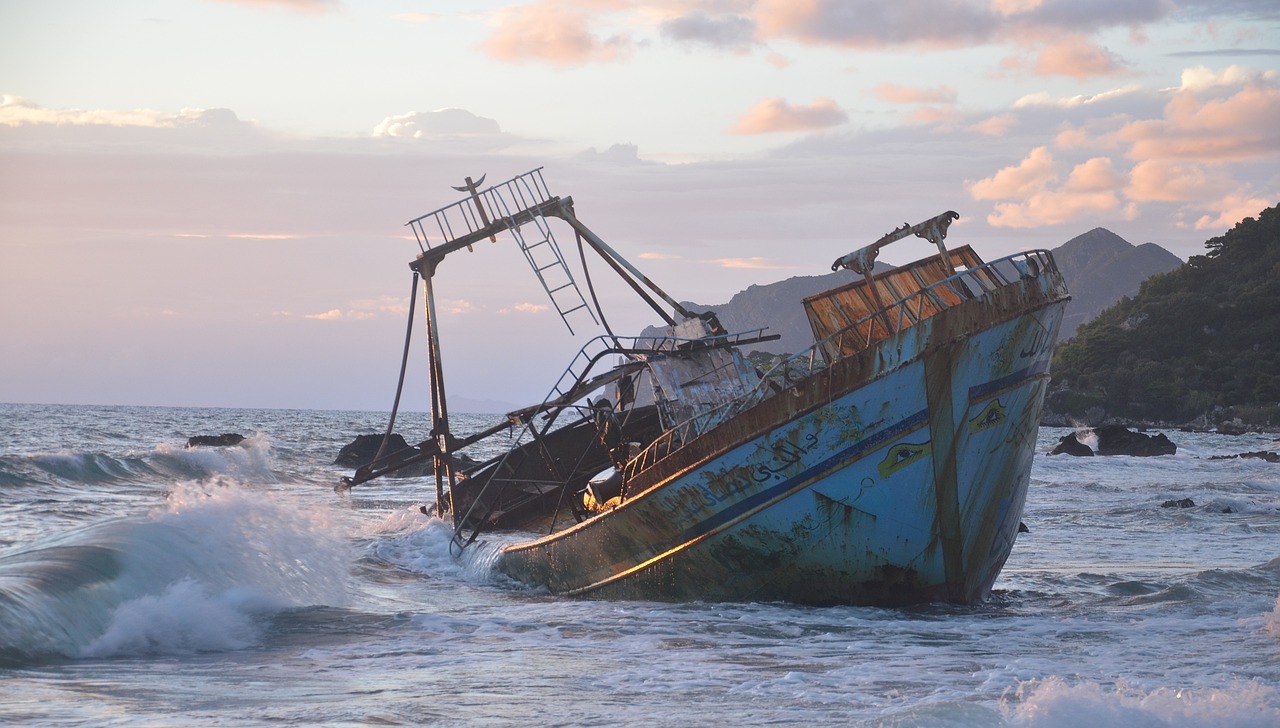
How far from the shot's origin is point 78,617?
38.0 feet

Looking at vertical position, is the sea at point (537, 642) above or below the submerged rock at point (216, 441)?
below

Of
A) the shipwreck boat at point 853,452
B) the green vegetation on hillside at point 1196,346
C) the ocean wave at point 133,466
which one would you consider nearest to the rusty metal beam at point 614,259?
the shipwreck boat at point 853,452

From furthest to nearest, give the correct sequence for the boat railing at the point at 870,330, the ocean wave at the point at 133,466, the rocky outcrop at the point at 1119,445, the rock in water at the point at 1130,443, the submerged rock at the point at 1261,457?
the rock in water at the point at 1130,443
the rocky outcrop at the point at 1119,445
the submerged rock at the point at 1261,457
the ocean wave at the point at 133,466
the boat railing at the point at 870,330

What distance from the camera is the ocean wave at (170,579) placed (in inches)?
442

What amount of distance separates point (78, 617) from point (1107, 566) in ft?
46.0

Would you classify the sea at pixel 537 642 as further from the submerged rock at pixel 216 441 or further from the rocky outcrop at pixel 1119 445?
the rocky outcrop at pixel 1119 445

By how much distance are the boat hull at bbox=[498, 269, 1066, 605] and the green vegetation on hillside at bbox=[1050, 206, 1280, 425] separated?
95868 millimetres

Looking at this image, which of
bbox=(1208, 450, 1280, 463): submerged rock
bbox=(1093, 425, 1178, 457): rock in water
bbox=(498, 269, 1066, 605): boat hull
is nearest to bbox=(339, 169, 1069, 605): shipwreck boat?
bbox=(498, 269, 1066, 605): boat hull

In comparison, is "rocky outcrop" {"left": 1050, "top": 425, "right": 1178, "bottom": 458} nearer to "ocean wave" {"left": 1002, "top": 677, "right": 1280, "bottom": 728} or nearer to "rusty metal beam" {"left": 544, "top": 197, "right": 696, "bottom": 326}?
"rusty metal beam" {"left": 544, "top": 197, "right": 696, "bottom": 326}

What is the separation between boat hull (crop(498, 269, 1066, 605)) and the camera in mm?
12258

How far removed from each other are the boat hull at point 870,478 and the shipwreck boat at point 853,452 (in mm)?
18

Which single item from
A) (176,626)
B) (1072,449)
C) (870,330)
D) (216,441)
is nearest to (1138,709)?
(870,330)

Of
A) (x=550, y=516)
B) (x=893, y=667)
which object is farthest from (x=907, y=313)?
(x=550, y=516)

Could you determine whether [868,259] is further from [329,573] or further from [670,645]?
[329,573]
